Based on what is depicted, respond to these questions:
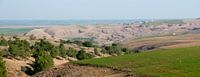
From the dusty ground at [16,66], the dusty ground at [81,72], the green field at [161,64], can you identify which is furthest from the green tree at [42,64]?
the green field at [161,64]

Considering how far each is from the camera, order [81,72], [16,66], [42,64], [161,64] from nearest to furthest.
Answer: [161,64] → [81,72] → [42,64] → [16,66]

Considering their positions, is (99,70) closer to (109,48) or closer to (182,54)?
(182,54)

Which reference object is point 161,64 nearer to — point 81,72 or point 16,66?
point 81,72

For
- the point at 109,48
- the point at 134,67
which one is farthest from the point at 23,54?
the point at 109,48

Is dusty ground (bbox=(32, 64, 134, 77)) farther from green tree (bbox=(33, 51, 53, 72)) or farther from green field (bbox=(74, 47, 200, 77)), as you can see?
green tree (bbox=(33, 51, 53, 72))

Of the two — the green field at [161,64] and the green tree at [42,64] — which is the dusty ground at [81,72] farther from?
the green tree at [42,64]

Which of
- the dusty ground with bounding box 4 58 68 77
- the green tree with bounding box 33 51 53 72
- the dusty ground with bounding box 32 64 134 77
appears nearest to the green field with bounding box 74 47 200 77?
the dusty ground with bounding box 32 64 134 77

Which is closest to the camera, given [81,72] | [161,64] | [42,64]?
[161,64]

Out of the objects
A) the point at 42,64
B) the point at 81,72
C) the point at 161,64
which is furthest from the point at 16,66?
the point at 161,64
